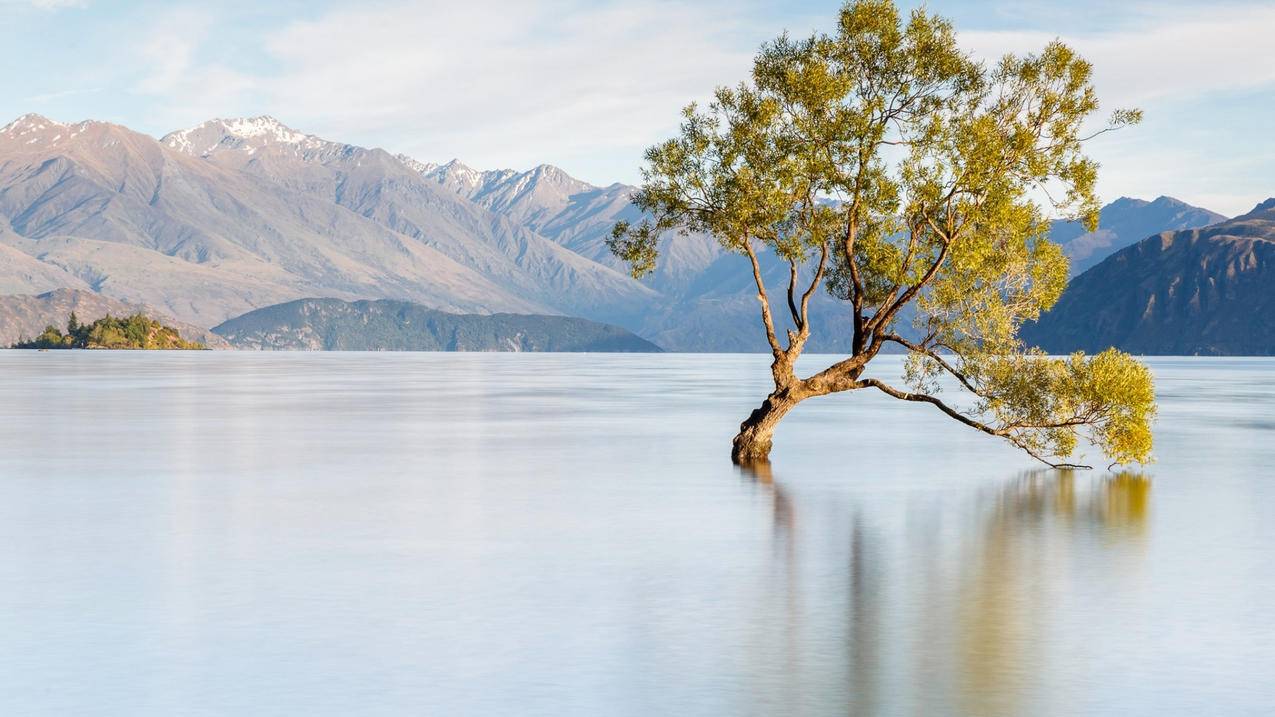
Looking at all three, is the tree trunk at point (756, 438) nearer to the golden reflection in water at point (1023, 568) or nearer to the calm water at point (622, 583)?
the calm water at point (622, 583)

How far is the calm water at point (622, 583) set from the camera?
55.0 feet

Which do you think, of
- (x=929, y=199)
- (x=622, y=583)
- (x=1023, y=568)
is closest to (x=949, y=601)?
(x=1023, y=568)

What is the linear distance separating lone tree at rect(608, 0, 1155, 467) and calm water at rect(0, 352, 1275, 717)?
134 inches

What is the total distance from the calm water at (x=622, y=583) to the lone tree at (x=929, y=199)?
3.41 meters

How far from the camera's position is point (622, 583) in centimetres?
2452

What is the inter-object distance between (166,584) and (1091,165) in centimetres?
3334

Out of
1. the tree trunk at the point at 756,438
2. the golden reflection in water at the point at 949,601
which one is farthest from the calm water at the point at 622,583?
the tree trunk at the point at 756,438

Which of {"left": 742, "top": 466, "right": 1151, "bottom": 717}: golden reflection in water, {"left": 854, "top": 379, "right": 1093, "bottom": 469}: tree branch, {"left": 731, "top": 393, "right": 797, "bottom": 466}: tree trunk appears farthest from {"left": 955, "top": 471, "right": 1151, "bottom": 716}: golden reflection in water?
{"left": 731, "top": 393, "right": 797, "bottom": 466}: tree trunk

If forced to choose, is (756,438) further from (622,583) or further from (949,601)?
(949,601)

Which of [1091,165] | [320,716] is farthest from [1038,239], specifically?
[320,716]

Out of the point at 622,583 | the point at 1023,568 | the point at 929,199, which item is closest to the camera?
the point at 622,583

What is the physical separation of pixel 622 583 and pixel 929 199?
23833 millimetres

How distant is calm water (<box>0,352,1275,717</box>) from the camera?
1675 cm

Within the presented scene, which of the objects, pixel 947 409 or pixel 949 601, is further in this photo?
pixel 947 409
